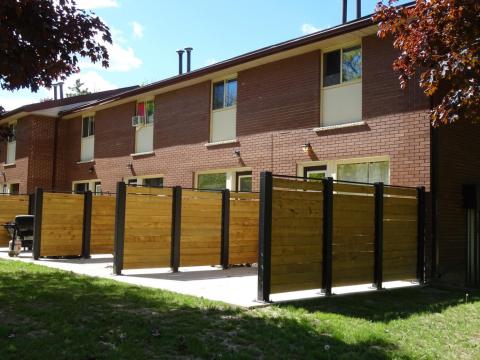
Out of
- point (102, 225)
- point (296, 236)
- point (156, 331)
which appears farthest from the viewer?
point (102, 225)

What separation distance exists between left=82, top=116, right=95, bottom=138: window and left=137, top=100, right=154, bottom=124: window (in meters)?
3.90

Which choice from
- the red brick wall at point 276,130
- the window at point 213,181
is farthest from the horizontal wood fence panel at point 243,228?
the window at point 213,181

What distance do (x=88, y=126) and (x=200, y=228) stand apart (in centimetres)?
1391

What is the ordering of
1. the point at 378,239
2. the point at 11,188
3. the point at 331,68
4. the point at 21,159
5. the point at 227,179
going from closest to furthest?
A: the point at 378,239 < the point at 331,68 < the point at 227,179 < the point at 21,159 < the point at 11,188

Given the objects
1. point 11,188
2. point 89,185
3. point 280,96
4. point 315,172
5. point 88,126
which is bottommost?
point 11,188

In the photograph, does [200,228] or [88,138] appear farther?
[88,138]

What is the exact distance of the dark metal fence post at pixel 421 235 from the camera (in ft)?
36.0

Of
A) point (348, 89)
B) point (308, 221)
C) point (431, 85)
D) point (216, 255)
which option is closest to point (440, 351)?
point (308, 221)

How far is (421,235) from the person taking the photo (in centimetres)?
1103

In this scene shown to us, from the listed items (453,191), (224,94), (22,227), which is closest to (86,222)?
(22,227)

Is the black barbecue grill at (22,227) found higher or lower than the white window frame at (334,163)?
lower

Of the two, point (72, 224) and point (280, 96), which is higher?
point (280, 96)

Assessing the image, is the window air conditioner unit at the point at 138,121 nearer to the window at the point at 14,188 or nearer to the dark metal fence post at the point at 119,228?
the window at the point at 14,188

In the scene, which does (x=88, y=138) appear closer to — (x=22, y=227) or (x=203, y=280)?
(x=22, y=227)
